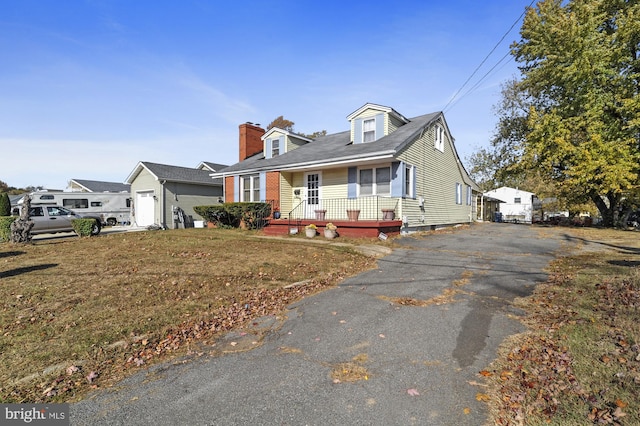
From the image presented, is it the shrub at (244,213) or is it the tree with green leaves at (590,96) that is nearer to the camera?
the shrub at (244,213)

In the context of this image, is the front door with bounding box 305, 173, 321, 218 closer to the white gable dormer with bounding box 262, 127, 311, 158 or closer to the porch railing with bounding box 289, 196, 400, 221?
the porch railing with bounding box 289, 196, 400, 221

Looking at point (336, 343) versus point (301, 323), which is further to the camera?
point (301, 323)

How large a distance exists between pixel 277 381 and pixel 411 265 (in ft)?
18.9

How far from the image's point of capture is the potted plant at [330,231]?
12.9 meters

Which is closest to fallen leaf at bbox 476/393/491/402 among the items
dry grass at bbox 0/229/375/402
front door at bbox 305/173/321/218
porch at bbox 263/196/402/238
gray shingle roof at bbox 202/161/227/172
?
dry grass at bbox 0/229/375/402

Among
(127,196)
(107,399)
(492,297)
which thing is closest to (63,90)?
(107,399)

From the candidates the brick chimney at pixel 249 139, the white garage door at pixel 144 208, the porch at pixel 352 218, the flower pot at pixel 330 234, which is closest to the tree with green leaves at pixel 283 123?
the brick chimney at pixel 249 139

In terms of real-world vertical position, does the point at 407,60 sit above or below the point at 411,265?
above

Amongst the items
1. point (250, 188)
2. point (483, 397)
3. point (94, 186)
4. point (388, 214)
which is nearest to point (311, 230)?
point (388, 214)

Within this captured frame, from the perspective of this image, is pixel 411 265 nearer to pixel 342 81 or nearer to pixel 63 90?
pixel 342 81

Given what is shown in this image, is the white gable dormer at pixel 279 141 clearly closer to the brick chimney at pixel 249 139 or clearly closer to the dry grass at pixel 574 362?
the brick chimney at pixel 249 139

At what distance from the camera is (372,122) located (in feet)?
53.4

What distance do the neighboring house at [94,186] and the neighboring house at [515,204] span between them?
4788 cm

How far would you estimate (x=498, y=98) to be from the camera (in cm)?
3066
